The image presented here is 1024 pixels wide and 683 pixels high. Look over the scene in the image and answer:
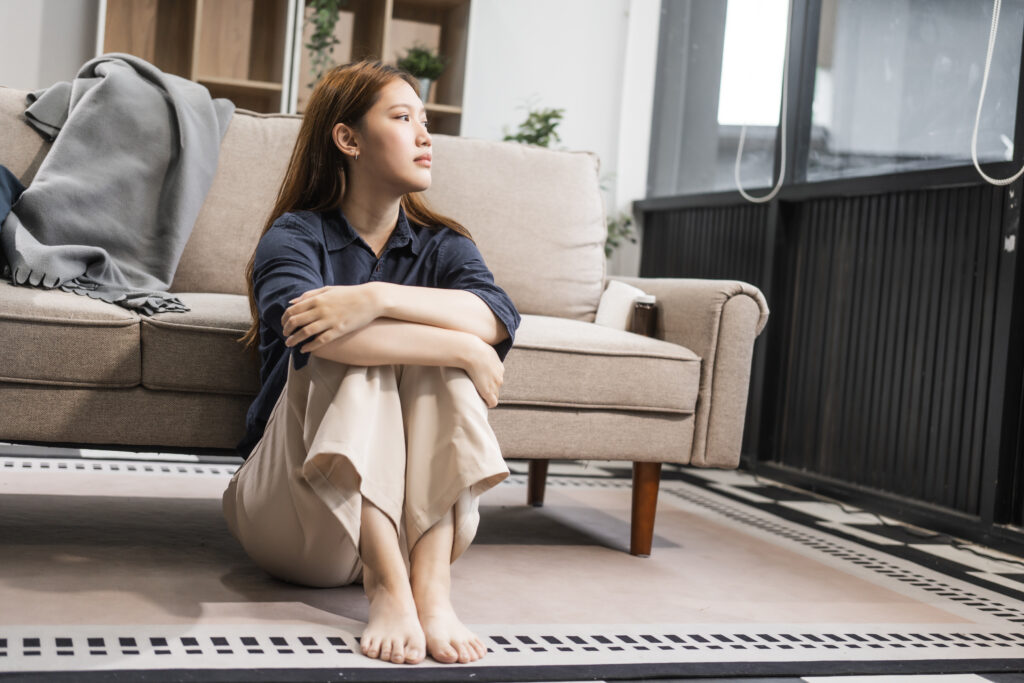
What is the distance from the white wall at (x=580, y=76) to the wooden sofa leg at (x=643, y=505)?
2276 millimetres

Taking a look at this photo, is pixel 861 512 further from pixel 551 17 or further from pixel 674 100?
pixel 551 17

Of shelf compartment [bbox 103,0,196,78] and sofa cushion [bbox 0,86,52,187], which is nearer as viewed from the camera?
sofa cushion [bbox 0,86,52,187]

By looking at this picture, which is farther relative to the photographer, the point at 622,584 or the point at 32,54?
the point at 32,54

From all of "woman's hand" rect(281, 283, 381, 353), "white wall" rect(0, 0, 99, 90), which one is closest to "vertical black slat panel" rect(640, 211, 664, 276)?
"white wall" rect(0, 0, 99, 90)

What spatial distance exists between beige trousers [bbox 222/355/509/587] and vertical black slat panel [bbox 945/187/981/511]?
1.72 m

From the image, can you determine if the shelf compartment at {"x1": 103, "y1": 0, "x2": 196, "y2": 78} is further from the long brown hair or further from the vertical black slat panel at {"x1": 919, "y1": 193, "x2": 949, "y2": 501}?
the vertical black slat panel at {"x1": 919, "y1": 193, "x2": 949, "y2": 501}

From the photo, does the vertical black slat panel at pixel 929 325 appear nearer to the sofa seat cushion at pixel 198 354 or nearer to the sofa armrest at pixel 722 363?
the sofa armrest at pixel 722 363

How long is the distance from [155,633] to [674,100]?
11.1 feet

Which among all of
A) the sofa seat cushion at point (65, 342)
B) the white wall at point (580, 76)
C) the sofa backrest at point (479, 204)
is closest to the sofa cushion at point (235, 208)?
the sofa backrest at point (479, 204)

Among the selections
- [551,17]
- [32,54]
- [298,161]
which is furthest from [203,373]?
[551,17]

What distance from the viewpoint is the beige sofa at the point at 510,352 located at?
1.85 m

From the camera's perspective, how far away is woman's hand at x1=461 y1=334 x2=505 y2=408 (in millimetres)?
1555

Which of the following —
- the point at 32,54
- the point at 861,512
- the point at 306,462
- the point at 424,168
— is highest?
the point at 32,54

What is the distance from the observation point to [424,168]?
1.74 metres
